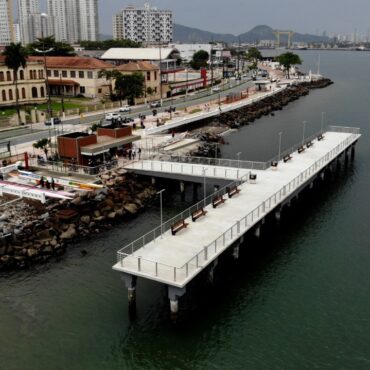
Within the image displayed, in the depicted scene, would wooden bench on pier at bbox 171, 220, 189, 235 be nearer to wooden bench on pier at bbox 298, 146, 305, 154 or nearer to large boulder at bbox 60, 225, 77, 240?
large boulder at bbox 60, 225, 77, 240

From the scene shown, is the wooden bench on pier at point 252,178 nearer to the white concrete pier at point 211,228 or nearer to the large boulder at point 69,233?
the white concrete pier at point 211,228

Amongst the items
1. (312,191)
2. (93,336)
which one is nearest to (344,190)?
(312,191)

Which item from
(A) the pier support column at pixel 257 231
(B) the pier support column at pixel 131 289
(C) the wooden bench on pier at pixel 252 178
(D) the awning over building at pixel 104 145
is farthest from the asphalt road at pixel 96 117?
(B) the pier support column at pixel 131 289

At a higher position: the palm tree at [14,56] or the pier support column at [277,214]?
the palm tree at [14,56]

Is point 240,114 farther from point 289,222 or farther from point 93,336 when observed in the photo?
point 93,336

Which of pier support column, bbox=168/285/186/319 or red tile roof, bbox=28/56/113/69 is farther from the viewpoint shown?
red tile roof, bbox=28/56/113/69

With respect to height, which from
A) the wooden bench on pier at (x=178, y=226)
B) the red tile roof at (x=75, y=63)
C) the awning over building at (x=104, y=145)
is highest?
the red tile roof at (x=75, y=63)

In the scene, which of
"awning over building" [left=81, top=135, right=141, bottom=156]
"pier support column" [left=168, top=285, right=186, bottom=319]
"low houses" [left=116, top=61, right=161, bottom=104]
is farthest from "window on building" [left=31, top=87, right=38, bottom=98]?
"pier support column" [left=168, top=285, right=186, bottom=319]
